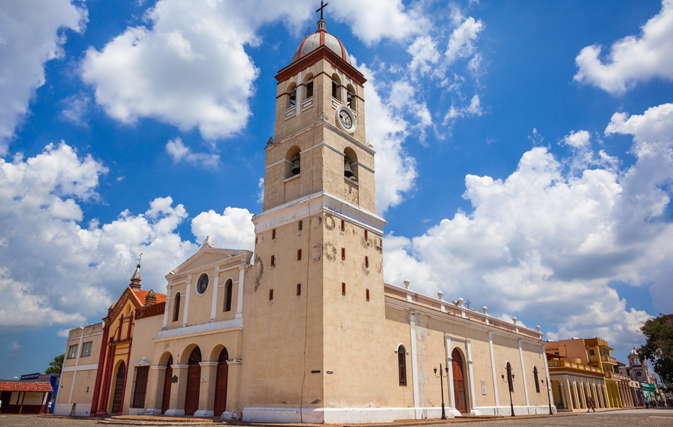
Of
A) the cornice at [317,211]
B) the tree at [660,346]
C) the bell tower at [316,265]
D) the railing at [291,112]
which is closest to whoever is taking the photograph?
the bell tower at [316,265]

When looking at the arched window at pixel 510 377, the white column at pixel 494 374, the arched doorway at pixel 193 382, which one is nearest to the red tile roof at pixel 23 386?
the arched doorway at pixel 193 382

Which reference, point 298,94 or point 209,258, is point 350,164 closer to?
A: point 298,94

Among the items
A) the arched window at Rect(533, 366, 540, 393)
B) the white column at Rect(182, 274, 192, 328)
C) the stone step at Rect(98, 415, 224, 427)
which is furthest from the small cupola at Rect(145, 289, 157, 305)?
the arched window at Rect(533, 366, 540, 393)

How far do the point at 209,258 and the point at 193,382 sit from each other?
707cm

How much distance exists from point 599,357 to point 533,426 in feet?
176

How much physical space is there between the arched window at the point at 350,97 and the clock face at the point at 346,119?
3.93ft

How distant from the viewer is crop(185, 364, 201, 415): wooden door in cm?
2508

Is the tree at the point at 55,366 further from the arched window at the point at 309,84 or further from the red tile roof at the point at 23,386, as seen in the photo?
the arched window at the point at 309,84

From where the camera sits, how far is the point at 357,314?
876 inches

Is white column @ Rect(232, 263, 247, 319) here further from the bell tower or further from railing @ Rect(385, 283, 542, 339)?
railing @ Rect(385, 283, 542, 339)

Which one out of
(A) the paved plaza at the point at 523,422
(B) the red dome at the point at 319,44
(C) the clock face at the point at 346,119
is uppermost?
(B) the red dome at the point at 319,44

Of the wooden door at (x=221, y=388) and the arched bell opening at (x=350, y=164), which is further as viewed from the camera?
the arched bell opening at (x=350, y=164)

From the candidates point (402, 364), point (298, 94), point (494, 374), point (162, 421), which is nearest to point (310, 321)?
point (402, 364)

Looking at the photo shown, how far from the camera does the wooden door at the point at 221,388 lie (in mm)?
23658
